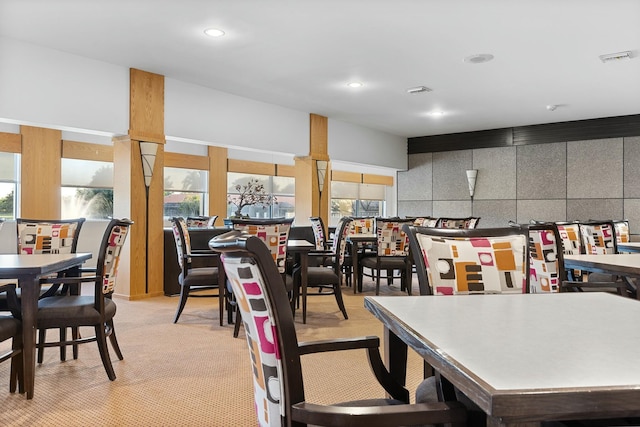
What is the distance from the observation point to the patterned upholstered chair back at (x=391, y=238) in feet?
18.4

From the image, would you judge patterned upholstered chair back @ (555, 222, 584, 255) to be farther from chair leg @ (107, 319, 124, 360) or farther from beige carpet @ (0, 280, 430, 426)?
chair leg @ (107, 319, 124, 360)

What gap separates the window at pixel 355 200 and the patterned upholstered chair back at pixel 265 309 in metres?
9.91

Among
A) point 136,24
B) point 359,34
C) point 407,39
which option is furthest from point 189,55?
point 407,39

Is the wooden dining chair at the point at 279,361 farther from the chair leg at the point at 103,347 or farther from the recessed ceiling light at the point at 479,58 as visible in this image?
the recessed ceiling light at the point at 479,58

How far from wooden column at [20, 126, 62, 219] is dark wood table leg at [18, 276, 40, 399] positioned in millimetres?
5190

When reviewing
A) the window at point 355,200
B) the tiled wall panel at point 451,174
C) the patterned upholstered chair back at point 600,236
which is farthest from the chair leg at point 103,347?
the window at point 355,200

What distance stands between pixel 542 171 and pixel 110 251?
782cm

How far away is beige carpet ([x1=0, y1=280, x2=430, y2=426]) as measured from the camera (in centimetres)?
231

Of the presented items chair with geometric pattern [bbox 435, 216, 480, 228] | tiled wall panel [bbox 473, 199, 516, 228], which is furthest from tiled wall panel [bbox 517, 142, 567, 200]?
chair with geometric pattern [bbox 435, 216, 480, 228]

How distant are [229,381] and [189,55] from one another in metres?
3.56

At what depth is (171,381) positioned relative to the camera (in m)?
2.80

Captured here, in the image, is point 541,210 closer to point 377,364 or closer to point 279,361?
point 377,364

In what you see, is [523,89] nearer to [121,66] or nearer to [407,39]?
[407,39]

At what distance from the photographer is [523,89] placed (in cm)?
614
